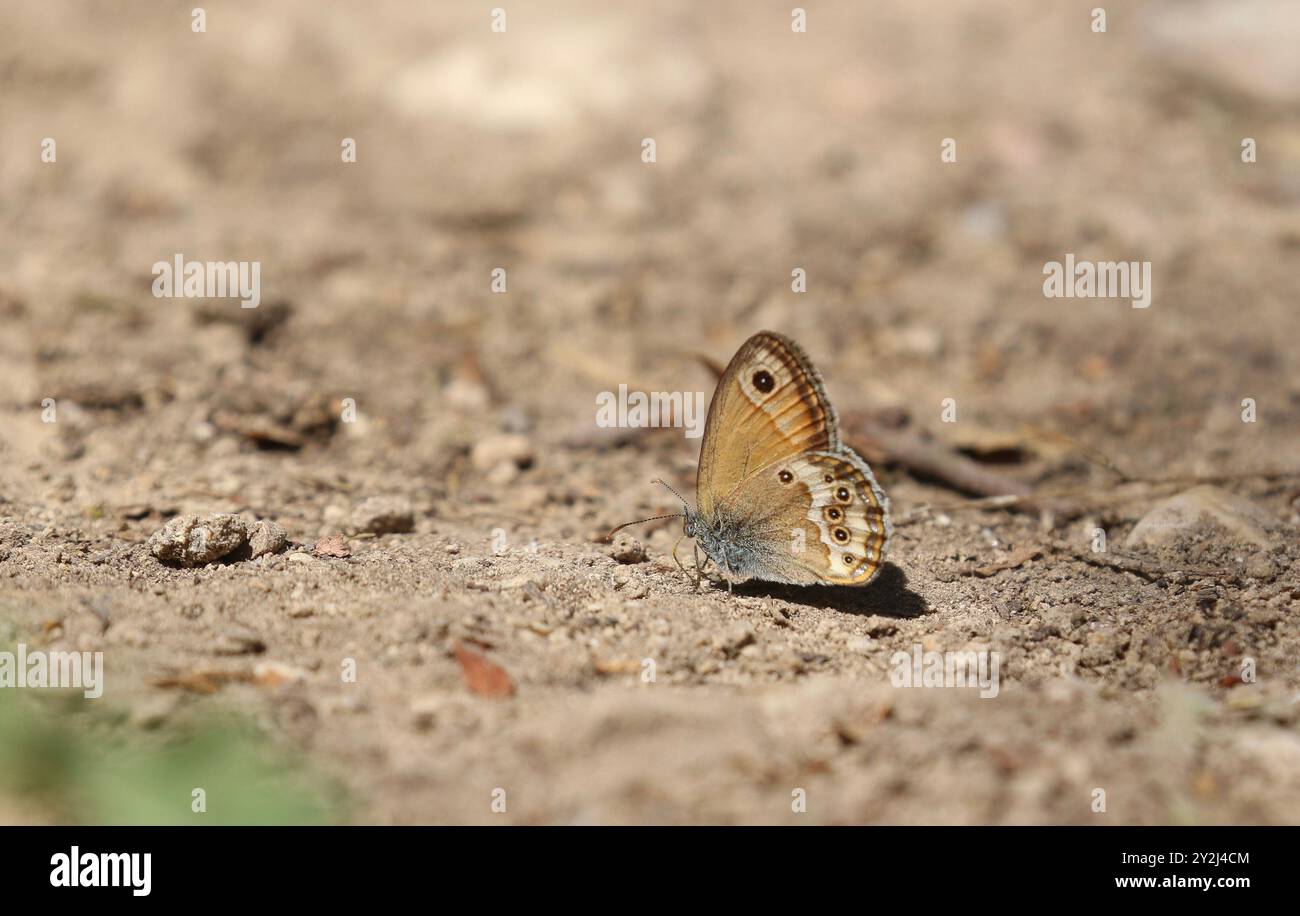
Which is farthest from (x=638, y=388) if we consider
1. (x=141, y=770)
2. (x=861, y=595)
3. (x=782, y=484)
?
(x=141, y=770)

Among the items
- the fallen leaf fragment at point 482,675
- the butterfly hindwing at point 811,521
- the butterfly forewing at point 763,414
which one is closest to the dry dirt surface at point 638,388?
the fallen leaf fragment at point 482,675

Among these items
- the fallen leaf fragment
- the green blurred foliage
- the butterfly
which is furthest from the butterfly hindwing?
the green blurred foliage

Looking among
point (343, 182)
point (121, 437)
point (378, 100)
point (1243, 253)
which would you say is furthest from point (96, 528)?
point (1243, 253)

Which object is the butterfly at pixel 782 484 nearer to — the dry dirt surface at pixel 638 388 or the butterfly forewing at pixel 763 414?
the butterfly forewing at pixel 763 414

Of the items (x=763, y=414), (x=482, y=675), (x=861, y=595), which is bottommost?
(x=482, y=675)

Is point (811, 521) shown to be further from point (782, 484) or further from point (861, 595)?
point (861, 595)

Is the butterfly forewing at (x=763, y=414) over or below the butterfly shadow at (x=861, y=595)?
over
